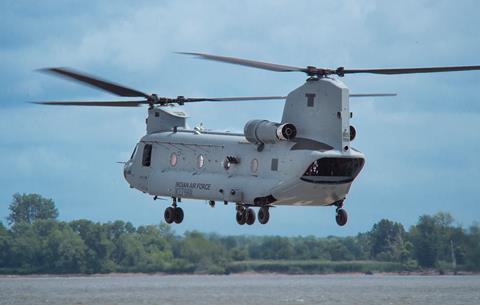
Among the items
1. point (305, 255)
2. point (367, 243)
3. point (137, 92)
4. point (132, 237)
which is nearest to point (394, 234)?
point (367, 243)

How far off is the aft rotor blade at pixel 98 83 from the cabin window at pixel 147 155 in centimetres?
259

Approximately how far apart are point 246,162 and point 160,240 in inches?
4132

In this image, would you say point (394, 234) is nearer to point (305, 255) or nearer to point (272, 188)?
point (305, 255)

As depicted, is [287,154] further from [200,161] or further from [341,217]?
[200,161]

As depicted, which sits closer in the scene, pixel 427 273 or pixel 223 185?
pixel 223 185

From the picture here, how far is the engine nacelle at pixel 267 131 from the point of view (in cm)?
5109

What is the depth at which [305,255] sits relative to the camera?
16925cm

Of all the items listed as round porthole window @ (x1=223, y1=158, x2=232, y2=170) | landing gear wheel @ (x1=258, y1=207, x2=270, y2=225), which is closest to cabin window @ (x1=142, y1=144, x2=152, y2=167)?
round porthole window @ (x1=223, y1=158, x2=232, y2=170)

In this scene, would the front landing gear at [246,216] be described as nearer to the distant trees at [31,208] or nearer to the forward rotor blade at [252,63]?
the forward rotor blade at [252,63]

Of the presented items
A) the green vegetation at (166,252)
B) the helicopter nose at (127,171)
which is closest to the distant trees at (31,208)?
the green vegetation at (166,252)

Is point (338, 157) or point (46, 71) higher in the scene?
point (46, 71)

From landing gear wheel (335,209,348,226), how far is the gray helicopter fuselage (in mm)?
625

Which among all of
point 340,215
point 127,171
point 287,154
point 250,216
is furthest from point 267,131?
point 127,171

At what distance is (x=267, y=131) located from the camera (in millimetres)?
51438
